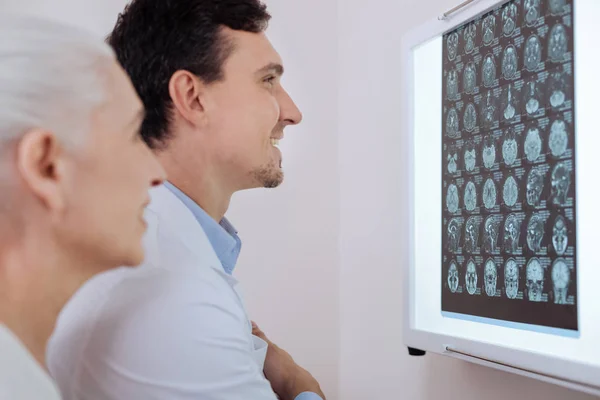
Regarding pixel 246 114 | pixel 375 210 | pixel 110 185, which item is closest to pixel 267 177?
pixel 246 114

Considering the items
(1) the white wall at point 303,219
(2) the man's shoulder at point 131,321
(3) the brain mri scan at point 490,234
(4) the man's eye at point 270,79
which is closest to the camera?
(2) the man's shoulder at point 131,321

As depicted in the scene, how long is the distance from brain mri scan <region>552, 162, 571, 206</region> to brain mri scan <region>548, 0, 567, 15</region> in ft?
0.91

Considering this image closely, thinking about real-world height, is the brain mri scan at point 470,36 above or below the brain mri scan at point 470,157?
above

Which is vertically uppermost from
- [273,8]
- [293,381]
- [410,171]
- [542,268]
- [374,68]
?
[273,8]

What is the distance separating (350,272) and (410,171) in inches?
31.2

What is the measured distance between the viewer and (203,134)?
1352 millimetres

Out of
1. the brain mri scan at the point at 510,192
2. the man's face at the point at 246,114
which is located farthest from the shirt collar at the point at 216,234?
the brain mri scan at the point at 510,192

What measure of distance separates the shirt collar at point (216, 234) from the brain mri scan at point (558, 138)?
0.65 m

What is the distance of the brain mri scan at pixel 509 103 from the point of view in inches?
51.6

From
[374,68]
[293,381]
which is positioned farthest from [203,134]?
[374,68]

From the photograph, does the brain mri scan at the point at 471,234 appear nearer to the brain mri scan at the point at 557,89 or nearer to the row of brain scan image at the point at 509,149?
the row of brain scan image at the point at 509,149

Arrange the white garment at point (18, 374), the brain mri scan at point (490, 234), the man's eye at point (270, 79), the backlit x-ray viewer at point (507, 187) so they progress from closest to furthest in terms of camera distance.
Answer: the white garment at point (18, 374) → the backlit x-ray viewer at point (507, 187) → the brain mri scan at point (490, 234) → the man's eye at point (270, 79)

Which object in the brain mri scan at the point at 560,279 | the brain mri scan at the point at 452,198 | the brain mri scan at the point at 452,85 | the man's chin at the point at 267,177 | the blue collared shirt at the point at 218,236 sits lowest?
the brain mri scan at the point at 560,279

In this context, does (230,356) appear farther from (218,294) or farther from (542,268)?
(542,268)
